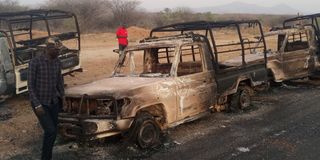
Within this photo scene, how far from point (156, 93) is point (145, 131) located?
0.64 meters

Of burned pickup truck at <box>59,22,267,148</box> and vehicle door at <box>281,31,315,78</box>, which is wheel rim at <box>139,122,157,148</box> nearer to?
burned pickup truck at <box>59,22,267,148</box>

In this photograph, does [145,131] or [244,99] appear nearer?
[145,131]

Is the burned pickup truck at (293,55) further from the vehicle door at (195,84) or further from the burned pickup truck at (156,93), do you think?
the vehicle door at (195,84)

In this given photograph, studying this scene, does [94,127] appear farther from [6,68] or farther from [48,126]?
[6,68]

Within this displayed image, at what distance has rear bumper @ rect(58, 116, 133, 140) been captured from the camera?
22.8 feet

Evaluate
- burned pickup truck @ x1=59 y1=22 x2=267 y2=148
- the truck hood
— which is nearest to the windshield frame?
burned pickup truck @ x1=59 y1=22 x2=267 y2=148

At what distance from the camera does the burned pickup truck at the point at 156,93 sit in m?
7.11

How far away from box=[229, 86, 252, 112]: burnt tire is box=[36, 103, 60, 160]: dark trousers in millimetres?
4590

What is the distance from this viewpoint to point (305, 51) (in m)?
13.2

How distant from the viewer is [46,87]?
644 centimetres

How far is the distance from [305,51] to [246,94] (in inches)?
148

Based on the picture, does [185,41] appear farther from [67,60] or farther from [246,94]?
[67,60]

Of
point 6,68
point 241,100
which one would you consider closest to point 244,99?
point 241,100

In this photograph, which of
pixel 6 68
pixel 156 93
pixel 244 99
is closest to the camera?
pixel 156 93
